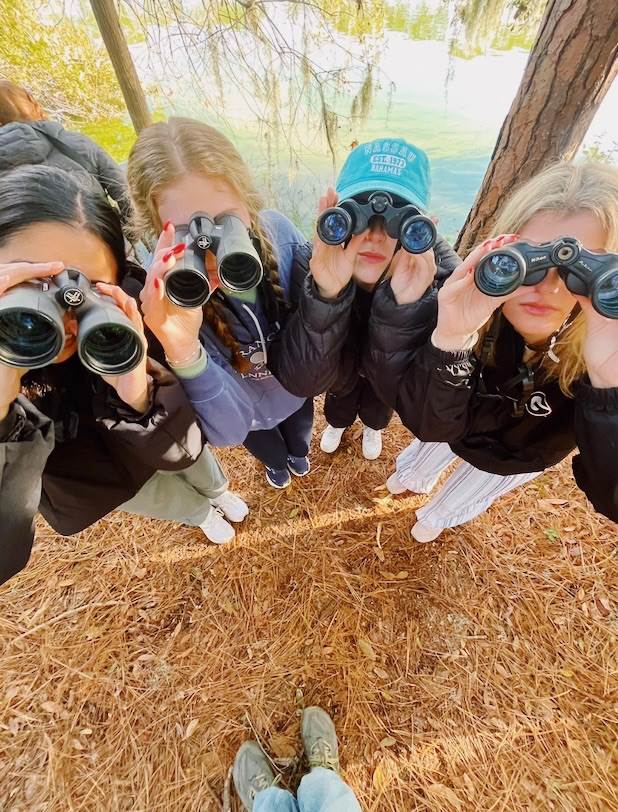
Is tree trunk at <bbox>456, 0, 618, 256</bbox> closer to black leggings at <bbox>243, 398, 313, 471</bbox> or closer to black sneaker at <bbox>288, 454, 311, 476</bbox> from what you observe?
black leggings at <bbox>243, 398, 313, 471</bbox>

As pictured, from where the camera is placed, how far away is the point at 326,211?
91 cm

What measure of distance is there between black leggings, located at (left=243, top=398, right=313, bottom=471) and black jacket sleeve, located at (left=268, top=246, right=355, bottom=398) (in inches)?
18.3

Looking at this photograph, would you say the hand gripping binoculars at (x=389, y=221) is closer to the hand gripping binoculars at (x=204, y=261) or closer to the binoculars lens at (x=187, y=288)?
the hand gripping binoculars at (x=204, y=261)

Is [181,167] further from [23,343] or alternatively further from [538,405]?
[538,405]

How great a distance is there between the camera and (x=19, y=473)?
78cm

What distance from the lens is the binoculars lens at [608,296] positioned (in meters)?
0.75

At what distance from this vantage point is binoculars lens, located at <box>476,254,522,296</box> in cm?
78

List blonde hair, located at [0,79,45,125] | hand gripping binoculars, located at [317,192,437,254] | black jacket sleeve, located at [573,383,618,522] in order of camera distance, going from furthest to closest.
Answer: blonde hair, located at [0,79,45,125], hand gripping binoculars, located at [317,192,437,254], black jacket sleeve, located at [573,383,618,522]

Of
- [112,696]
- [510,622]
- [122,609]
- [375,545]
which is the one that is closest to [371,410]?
[375,545]

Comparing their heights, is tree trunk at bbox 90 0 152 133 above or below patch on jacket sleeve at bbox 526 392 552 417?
above

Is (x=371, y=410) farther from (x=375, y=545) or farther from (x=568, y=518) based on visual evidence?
(x=568, y=518)

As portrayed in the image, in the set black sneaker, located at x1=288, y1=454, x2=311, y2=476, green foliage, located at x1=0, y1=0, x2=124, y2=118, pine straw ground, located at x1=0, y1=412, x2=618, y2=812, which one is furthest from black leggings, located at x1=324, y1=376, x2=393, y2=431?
green foliage, located at x1=0, y1=0, x2=124, y2=118

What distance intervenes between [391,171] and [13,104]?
1477mm

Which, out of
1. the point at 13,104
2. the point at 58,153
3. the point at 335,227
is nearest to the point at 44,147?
the point at 58,153
